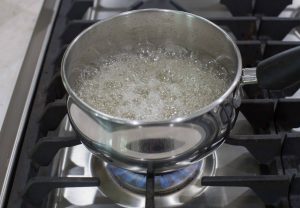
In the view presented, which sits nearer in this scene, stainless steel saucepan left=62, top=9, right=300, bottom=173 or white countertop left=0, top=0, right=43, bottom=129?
stainless steel saucepan left=62, top=9, right=300, bottom=173

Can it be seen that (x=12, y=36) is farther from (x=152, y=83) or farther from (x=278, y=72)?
(x=278, y=72)

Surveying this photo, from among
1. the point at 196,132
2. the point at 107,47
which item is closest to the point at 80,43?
the point at 107,47

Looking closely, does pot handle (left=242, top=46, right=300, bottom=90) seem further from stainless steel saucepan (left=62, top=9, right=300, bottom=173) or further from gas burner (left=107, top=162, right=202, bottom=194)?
gas burner (left=107, top=162, right=202, bottom=194)

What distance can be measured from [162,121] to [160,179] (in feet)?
0.42

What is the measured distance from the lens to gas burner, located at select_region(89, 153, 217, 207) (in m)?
0.45

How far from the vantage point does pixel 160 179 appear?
0.46 m

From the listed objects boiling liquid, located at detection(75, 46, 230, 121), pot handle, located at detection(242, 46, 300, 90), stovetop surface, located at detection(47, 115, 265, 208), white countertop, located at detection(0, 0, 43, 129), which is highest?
pot handle, located at detection(242, 46, 300, 90)

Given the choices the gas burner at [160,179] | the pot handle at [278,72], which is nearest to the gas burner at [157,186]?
the gas burner at [160,179]

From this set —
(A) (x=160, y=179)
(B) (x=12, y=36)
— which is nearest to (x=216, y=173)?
(A) (x=160, y=179)

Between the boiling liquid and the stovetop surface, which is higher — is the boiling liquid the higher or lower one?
the higher one

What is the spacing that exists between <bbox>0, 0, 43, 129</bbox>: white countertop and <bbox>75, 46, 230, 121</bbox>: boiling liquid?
15cm

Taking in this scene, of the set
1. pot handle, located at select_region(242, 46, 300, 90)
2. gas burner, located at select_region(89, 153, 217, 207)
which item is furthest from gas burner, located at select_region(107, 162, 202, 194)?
pot handle, located at select_region(242, 46, 300, 90)

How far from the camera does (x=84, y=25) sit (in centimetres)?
59

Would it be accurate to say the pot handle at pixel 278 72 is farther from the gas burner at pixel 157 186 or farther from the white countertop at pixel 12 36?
the white countertop at pixel 12 36
